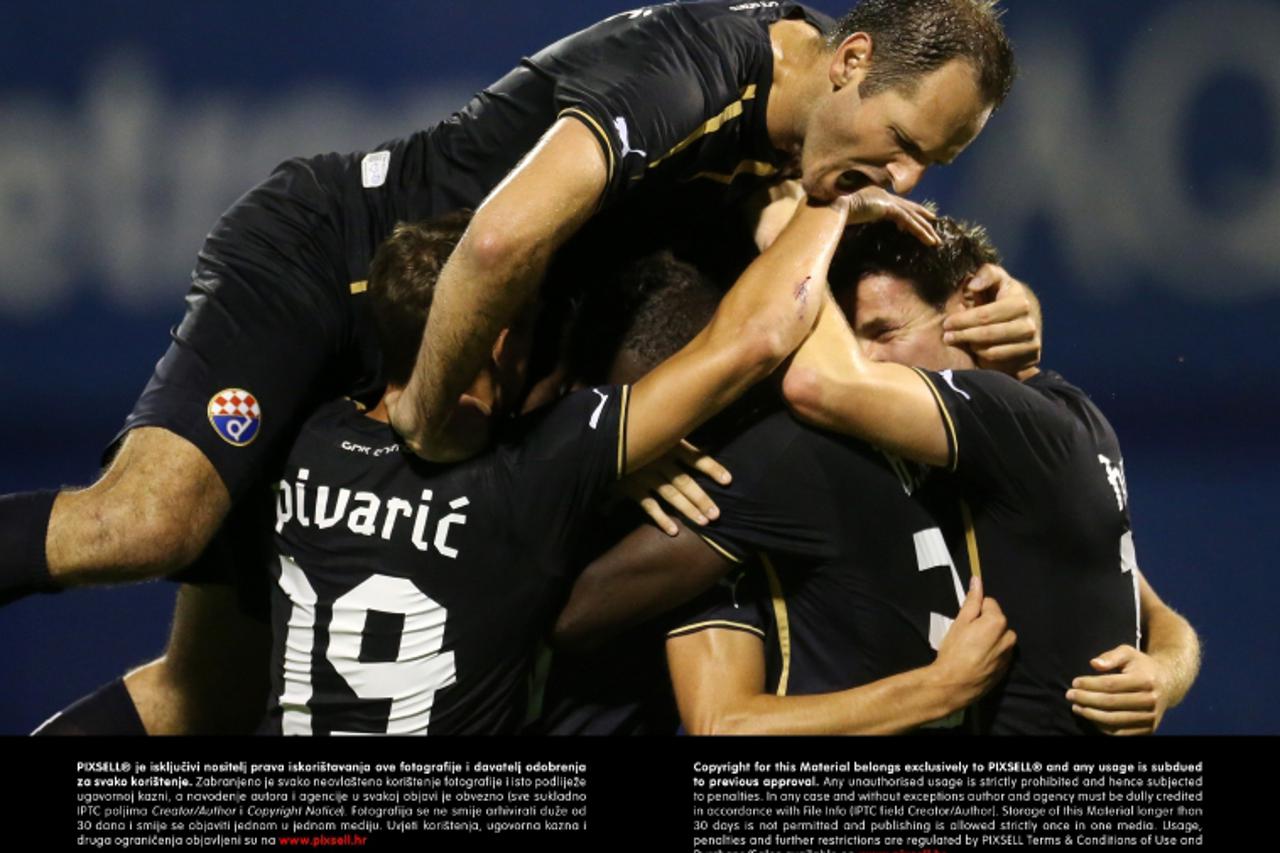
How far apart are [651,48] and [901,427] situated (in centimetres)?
74

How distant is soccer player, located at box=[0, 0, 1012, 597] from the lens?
213 cm

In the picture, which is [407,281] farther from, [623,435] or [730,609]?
[730,609]

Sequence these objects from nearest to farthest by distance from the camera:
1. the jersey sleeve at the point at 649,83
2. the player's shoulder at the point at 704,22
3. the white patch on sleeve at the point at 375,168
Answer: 1. the jersey sleeve at the point at 649,83
2. the player's shoulder at the point at 704,22
3. the white patch on sleeve at the point at 375,168

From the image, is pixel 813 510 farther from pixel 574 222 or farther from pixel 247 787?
pixel 247 787

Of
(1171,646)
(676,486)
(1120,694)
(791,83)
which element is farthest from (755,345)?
(1171,646)

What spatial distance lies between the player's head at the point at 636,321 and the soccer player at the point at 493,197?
14cm

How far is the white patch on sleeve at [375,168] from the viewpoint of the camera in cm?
263

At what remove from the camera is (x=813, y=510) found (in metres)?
2.40

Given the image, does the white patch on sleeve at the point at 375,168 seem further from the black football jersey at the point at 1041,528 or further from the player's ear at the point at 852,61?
the black football jersey at the point at 1041,528

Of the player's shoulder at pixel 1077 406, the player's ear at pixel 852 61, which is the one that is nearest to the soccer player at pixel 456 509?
the player's ear at pixel 852 61

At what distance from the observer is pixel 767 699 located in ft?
8.00

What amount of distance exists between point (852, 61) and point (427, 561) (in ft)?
3.59

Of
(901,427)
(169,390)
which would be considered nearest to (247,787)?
(169,390)

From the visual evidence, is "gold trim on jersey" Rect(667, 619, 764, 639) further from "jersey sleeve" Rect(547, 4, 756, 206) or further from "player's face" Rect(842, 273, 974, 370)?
"jersey sleeve" Rect(547, 4, 756, 206)
